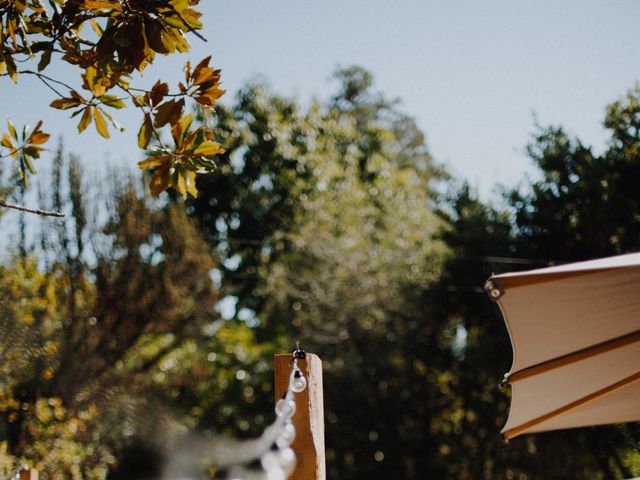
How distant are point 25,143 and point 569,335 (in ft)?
7.39

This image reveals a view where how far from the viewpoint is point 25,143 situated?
Result: 2592 millimetres

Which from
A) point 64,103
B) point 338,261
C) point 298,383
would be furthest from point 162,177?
point 338,261

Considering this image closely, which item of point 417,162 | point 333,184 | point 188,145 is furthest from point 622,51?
point 417,162

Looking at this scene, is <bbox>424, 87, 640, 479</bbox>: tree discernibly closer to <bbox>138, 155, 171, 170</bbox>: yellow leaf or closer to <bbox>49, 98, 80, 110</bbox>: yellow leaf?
<bbox>138, 155, 171, 170</bbox>: yellow leaf

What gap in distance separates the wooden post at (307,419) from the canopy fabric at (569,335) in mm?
687

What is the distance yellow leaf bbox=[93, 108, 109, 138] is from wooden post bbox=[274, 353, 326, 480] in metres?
1.11

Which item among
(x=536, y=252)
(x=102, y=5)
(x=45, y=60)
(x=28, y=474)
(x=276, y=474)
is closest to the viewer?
(x=276, y=474)

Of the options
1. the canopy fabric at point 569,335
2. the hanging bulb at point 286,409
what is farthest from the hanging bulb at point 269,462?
the canopy fabric at point 569,335

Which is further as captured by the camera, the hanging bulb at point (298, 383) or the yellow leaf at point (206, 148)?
the yellow leaf at point (206, 148)

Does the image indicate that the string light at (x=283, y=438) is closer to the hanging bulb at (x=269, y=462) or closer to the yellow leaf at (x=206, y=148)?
the hanging bulb at (x=269, y=462)

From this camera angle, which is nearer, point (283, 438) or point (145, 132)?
point (283, 438)

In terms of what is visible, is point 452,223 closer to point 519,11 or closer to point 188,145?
point 519,11

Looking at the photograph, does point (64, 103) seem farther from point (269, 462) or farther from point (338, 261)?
point (338, 261)

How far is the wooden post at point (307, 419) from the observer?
2107 mm
